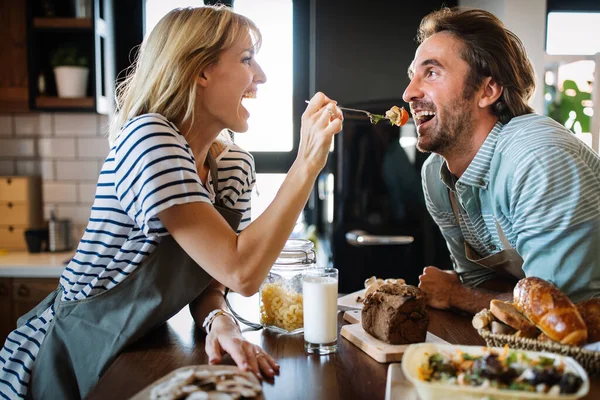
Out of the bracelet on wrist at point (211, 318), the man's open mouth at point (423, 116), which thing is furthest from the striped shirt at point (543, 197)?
the bracelet on wrist at point (211, 318)

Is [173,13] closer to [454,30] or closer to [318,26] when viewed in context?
[454,30]

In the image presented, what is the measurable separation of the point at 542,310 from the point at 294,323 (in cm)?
57

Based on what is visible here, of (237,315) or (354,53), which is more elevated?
(354,53)

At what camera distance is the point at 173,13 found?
1516mm

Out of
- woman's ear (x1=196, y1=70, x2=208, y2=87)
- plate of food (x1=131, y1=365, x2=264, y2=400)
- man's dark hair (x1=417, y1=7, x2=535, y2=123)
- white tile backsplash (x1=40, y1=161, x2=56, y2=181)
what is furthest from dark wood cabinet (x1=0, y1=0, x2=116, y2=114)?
plate of food (x1=131, y1=365, x2=264, y2=400)

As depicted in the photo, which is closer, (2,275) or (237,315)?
(237,315)

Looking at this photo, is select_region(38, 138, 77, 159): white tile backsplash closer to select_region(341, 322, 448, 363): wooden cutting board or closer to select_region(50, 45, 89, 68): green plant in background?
select_region(50, 45, 89, 68): green plant in background

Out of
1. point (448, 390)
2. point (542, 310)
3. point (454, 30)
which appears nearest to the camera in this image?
point (448, 390)

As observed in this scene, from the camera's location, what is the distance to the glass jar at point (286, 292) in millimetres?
1372

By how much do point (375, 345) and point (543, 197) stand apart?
0.59 m

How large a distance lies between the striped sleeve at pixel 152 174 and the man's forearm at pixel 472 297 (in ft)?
2.57

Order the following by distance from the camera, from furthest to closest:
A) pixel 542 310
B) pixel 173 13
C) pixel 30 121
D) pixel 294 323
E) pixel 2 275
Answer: pixel 30 121
pixel 2 275
pixel 173 13
pixel 294 323
pixel 542 310

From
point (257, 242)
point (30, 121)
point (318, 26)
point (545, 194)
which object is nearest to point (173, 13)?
point (257, 242)

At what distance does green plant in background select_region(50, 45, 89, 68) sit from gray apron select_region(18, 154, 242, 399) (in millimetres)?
2145
